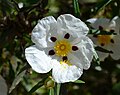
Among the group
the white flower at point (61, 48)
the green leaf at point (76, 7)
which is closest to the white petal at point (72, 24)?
the white flower at point (61, 48)

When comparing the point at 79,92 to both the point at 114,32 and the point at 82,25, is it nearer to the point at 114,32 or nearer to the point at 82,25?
the point at 114,32

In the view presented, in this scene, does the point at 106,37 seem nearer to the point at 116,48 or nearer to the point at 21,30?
the point at 116,48

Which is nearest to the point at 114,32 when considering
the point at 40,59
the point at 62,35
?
the point at 62,35

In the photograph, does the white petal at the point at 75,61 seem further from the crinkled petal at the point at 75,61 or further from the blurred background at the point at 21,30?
the blurred background at the point at 21,30

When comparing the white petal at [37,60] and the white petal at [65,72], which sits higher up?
the white petal at [37,60]

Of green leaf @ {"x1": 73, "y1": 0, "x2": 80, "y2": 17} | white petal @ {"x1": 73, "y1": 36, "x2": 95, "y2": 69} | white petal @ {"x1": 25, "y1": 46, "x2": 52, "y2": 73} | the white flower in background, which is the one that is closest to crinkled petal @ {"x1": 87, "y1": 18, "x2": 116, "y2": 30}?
the white flower in background

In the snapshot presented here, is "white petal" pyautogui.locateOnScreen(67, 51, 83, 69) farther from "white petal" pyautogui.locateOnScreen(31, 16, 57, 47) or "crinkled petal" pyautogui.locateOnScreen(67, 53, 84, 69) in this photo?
"white petal" pyautogui.locateOnScreen(31, 16, 57, 47)
